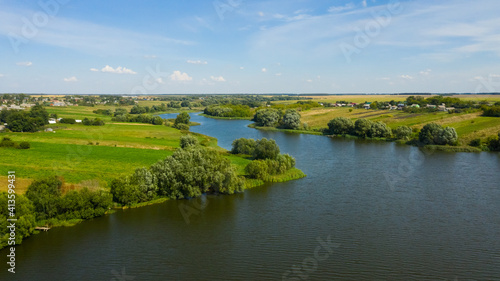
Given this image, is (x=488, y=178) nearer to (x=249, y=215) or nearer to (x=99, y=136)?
(x=249, y=215)

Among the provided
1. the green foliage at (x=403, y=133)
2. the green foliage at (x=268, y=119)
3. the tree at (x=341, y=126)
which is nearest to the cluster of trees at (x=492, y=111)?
the green foliage at (x=403, y=133)

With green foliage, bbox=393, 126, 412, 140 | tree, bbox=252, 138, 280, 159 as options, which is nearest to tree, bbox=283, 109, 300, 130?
green foliage, bbox=393, 126, 412, 140

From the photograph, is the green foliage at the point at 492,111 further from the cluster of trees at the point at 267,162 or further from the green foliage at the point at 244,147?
the green foliage at the point at 244,147

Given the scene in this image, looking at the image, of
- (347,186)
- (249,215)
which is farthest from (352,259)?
(347,186)

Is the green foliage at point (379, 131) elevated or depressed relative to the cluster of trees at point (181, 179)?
elevated

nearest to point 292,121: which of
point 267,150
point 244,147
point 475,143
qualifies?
point 475,143
